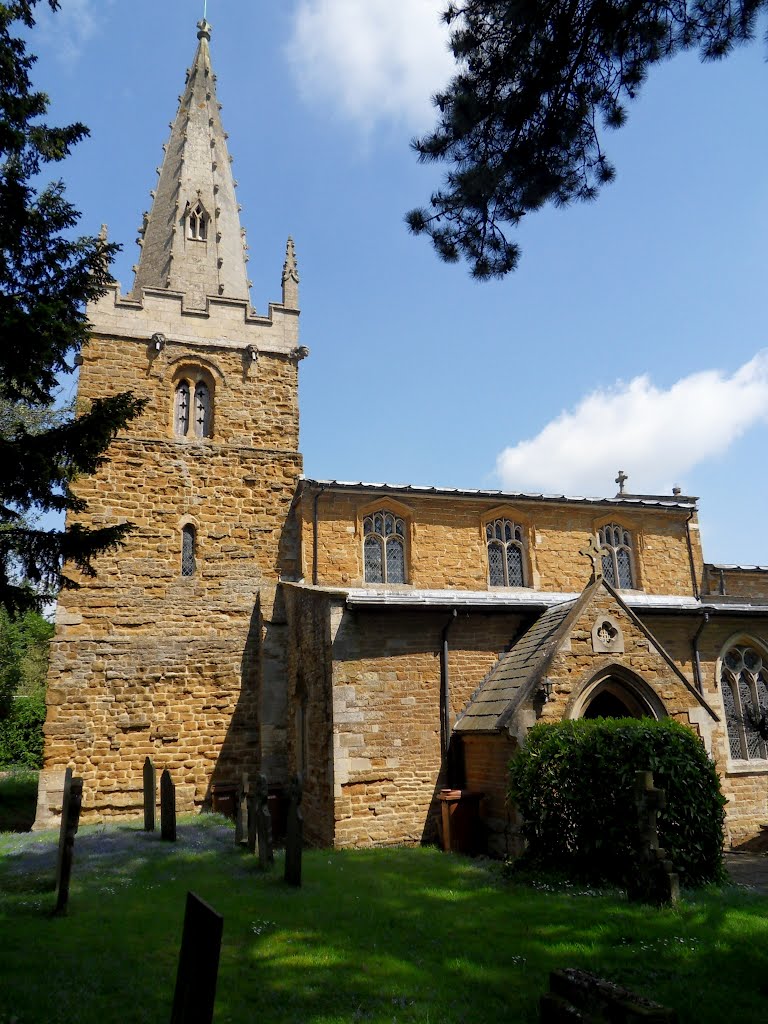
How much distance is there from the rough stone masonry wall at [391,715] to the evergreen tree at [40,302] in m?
5.21

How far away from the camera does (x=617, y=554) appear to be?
64.9ft

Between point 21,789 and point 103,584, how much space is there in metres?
9.88

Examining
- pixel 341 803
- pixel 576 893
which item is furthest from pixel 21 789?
pixel 576 893

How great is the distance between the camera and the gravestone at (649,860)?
314 inches

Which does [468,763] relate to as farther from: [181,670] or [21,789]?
[21,789]

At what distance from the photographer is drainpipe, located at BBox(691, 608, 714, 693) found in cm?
1485

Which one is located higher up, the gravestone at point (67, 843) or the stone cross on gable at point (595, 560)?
the stone cross on gable at point (595, 560)

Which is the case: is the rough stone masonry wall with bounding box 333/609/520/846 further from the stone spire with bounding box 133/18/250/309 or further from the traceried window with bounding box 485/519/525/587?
the stone spire with bounding box 133/18/250/309

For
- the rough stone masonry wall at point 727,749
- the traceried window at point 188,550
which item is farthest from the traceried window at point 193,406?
the rough stone masonry wall at point 727,749

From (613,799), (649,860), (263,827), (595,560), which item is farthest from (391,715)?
(649,860)

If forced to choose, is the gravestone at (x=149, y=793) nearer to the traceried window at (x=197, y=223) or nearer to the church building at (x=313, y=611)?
the church building at (x=313, y=611)

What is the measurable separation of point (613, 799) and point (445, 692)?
14.5 feet

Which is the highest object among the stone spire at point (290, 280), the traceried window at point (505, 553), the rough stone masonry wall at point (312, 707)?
the stone spire at point (290, 280)

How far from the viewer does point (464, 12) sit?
290 inches
